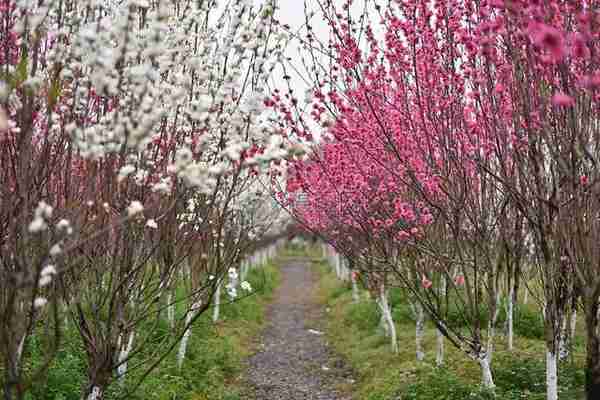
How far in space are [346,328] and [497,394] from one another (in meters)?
8.72

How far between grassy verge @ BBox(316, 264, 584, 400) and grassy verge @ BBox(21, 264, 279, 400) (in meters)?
2.52

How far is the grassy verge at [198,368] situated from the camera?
7.89 metres

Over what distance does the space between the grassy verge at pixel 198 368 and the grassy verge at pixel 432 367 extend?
2.52m

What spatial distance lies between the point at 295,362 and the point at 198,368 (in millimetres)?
2844

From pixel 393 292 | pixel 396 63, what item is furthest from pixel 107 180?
pixel 393 292

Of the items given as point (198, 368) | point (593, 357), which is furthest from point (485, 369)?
point (198, 368)

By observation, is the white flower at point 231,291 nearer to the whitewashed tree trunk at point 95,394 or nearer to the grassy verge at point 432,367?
the whitewashed tree trunk at point 95,394

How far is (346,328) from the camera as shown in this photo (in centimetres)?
1667

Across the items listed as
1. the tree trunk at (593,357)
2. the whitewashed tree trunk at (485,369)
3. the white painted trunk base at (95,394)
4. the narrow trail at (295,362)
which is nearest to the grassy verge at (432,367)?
the whitewashed tree trunk at (485,369)

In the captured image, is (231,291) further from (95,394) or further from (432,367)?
(432,367)

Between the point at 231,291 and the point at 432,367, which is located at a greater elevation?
the point at 231,291

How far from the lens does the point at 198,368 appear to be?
11.6m

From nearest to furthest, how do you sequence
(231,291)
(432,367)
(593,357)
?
(593,357) → (231,291) → (432,367)

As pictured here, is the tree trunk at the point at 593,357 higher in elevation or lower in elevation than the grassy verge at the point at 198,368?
higher
